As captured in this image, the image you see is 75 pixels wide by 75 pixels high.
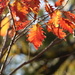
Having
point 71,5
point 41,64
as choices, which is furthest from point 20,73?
point 71,5

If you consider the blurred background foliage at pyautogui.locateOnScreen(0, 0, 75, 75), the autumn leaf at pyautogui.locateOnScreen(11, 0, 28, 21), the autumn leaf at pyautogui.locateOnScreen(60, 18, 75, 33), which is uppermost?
the autumn leaf at pyautogui.locateOnScreen(11, 0, 28, 21)

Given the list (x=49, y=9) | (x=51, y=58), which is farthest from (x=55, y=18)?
(x=51, y=58)

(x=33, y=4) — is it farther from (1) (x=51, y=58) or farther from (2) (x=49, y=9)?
(1) (x=51, y=58)

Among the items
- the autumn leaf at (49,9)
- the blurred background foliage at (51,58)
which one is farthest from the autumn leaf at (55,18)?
the blurred background foliage at (51,58)

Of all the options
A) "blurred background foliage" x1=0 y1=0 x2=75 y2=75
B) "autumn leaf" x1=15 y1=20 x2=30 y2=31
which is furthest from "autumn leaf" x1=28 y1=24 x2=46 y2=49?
"blurred background foliage" x1=0 y1=0 x2=75 y2=75

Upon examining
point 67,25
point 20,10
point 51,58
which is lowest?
point 51,58

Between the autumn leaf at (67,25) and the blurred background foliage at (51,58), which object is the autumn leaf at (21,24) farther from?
the blurred background foliage at (51,58)

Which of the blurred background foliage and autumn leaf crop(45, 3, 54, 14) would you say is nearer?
autumn leaf crop(45, 3, 54, 14)

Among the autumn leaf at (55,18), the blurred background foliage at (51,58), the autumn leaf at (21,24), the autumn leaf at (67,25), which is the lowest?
the blurred background foliage at (51,58)

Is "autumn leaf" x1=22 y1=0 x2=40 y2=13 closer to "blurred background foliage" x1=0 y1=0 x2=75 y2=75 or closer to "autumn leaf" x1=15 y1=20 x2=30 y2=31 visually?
"autumn leaf" x1=15 y1=20 x2=30 y2=31
